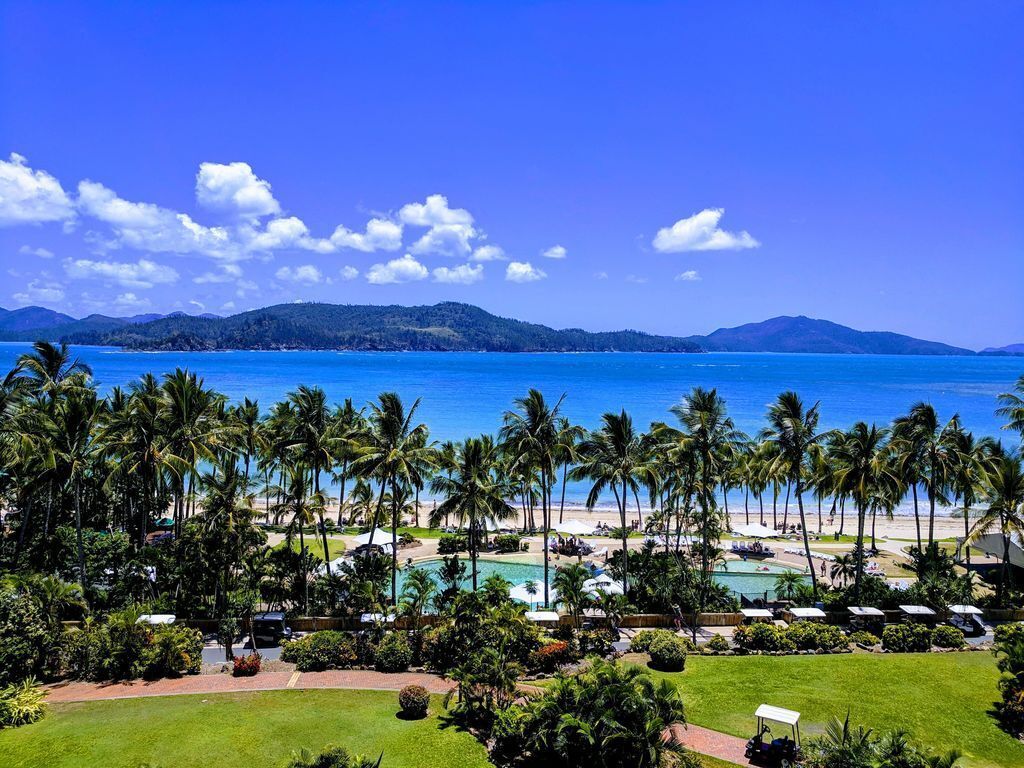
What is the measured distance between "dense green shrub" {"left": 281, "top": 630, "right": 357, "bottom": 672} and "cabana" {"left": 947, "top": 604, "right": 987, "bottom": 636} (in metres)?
26.0

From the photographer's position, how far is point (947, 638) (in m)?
26.0

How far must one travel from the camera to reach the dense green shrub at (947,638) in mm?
25922

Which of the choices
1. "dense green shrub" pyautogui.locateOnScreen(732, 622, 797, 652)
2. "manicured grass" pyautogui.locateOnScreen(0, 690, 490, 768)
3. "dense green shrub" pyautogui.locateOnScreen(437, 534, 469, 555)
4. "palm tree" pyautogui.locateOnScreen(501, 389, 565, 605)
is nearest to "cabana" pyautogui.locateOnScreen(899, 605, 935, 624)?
"dense green shrub" pyautogui.locateOnScreen(732, 622, 797, 652)

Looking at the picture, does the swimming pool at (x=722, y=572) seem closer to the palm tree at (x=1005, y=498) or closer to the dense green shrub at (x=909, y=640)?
the dense green shrub at (x=909, y=640)

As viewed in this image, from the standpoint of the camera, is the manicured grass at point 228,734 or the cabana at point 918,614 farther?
the cabana at point 918,614

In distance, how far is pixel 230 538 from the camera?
27.2 m

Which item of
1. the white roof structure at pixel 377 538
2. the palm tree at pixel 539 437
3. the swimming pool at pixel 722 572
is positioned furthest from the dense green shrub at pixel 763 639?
the white roof structure at pixel 377 538

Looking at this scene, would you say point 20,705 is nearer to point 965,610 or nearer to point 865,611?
point 865,611

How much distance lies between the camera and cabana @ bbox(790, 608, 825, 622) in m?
27.8

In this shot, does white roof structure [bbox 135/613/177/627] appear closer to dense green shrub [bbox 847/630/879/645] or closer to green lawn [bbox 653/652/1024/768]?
green lawn [bbox 653/652/1024/768]

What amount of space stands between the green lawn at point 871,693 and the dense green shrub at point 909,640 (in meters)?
Result: 0.42

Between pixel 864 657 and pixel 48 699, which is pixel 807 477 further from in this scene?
pixel 48 699

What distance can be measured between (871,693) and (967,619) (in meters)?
10.5

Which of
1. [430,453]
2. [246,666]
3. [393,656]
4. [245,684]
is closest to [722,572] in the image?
[430,453]
